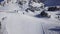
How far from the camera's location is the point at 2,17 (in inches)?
52.4

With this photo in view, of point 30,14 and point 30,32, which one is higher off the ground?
point 30,14

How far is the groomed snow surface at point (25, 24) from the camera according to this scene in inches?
51.4

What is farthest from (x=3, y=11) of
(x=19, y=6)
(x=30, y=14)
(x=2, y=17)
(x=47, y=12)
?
(x=47, y=12)

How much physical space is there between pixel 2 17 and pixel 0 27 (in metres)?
0.10

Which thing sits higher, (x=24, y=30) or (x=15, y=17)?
(x=15, y=17)

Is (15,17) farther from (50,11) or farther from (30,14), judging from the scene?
(50,11)

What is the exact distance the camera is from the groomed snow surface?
1.31 metres

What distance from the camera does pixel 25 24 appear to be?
4.34 ft

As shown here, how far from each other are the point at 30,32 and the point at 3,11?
1.11 ft

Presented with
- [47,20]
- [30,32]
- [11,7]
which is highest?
[11,7]

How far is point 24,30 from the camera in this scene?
51.6 inches

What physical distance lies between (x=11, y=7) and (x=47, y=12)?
0.36m

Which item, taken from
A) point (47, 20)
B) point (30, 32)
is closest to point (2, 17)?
point (30, 32)

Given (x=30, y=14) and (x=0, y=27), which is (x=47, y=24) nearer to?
(x=30, y=14)
